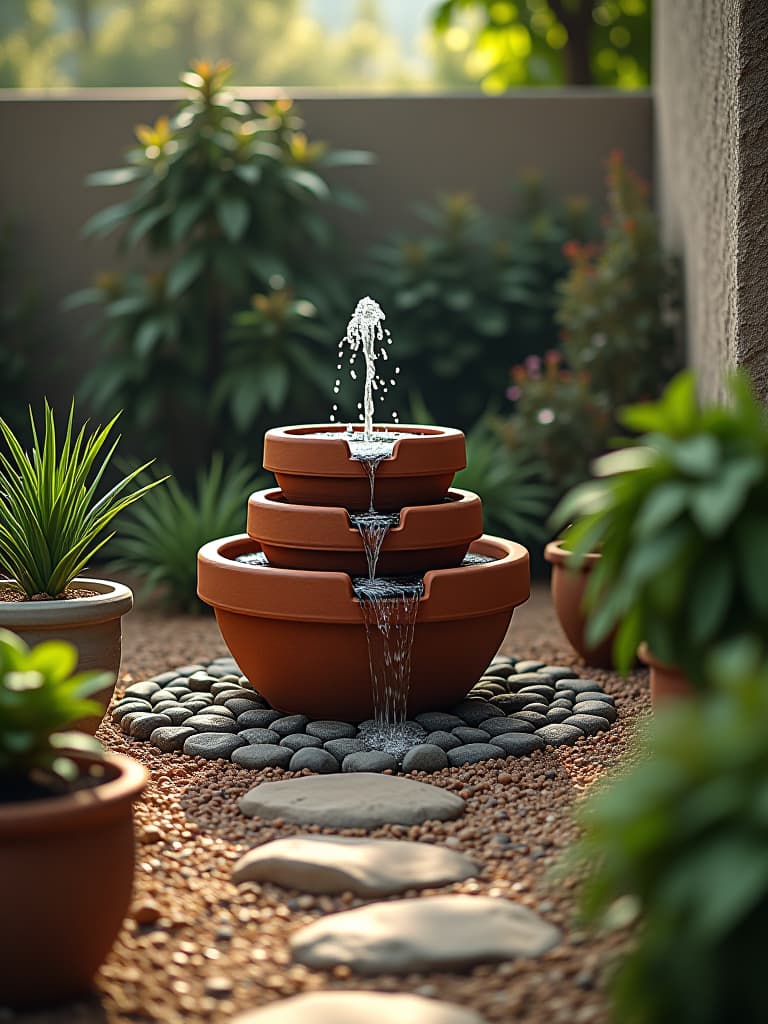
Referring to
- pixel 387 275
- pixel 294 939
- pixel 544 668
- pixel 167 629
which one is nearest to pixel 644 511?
pixel 294 939

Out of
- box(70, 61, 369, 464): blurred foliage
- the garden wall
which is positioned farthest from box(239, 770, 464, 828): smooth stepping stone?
the garden wall

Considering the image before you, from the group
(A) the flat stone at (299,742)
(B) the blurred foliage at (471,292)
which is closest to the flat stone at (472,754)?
(A) the flat stone at (299,742)

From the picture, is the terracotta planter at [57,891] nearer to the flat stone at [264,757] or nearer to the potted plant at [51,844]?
the potted plant at [51,844]

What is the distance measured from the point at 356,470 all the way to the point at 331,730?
30.2 inches

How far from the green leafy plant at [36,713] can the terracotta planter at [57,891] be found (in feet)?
0.23

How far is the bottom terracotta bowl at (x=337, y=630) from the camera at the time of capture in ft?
12.7

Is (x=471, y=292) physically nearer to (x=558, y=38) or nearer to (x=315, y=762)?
(x=315, y=762)

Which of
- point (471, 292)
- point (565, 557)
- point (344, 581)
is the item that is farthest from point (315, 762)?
point (471, 292)

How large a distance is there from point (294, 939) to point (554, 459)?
13.4 feet

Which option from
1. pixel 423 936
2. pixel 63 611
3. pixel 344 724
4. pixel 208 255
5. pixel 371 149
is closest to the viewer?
pixel 423 936

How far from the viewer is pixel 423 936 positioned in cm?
256

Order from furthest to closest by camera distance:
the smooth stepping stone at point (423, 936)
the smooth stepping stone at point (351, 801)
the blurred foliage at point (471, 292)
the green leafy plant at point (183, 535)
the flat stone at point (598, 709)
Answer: the blurred foliage at point (471, 292)
the green leafy plant at point (183, 535)
the flat stone at point (598, 709)
the smooth stepping stone at point (351, 801)
the smooth stepping stone at point (423, 936)

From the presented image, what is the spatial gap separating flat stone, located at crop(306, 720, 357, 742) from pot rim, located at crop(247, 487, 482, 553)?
0.53 metres

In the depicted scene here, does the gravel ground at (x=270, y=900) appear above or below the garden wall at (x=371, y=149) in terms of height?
below
